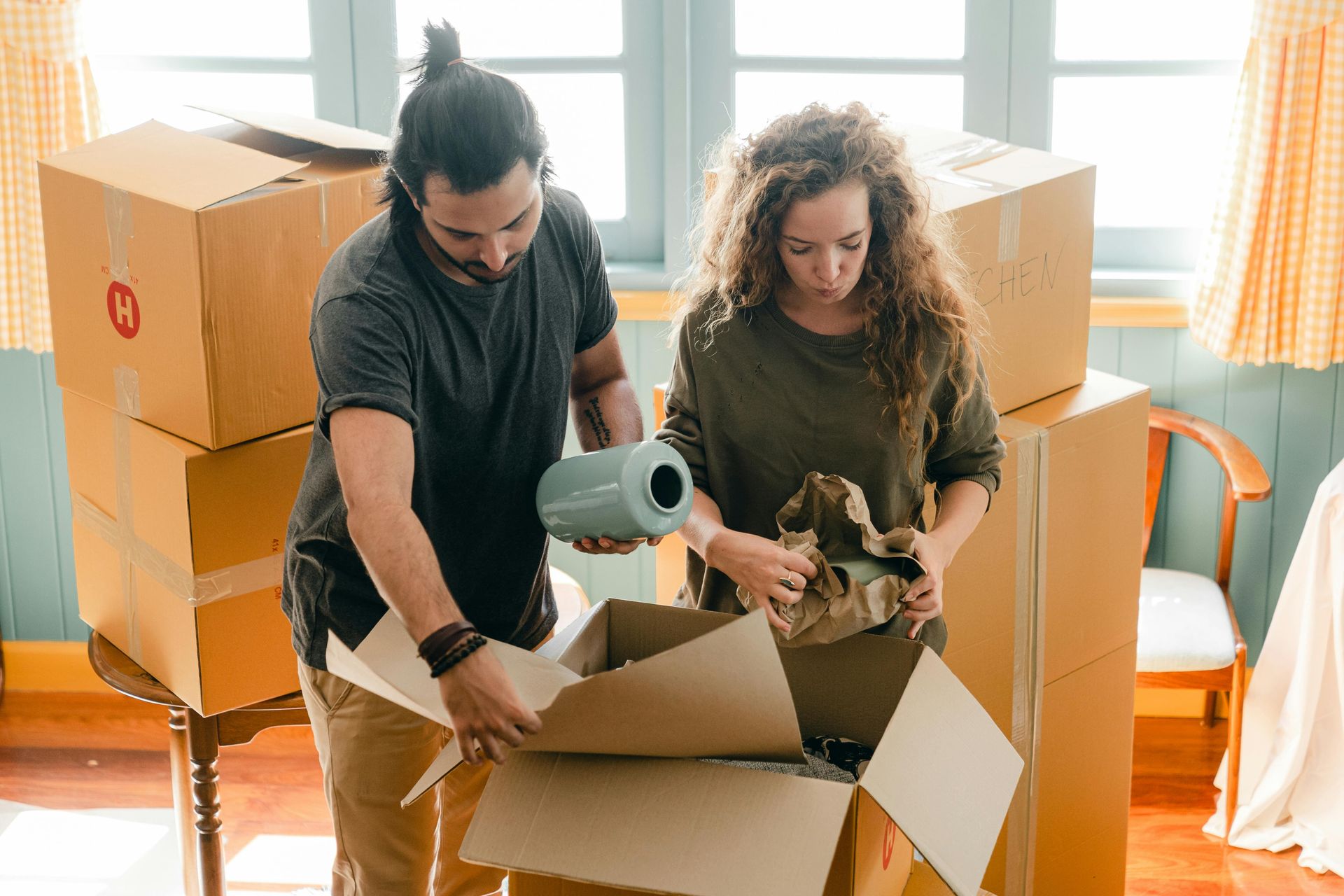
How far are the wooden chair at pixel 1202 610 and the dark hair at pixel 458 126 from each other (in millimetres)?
1468

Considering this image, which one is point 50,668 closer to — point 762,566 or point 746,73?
point 746,73

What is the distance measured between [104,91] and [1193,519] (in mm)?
2561

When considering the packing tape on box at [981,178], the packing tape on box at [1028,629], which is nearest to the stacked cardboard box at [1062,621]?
the packing tape on box at [1028,629]

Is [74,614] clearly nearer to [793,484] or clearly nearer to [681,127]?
[681,127]

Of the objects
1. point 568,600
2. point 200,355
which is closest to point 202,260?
point 200,355

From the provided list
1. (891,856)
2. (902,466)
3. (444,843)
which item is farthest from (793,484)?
(444,843)

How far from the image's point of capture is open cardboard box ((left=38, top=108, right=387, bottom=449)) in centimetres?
158

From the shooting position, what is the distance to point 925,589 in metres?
1.28

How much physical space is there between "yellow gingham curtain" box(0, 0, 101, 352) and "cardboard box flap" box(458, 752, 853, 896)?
6.68 feet

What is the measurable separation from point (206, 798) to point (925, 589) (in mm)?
1115

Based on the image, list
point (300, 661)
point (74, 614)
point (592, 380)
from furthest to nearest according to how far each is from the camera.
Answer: point (74, 614) → point (592, 380) → point (300, 661)

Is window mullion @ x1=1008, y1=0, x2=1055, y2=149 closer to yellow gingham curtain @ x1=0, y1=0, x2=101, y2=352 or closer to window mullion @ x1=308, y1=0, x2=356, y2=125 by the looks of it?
window mullion @ x1=308, y1=0, x2=356, y2=125

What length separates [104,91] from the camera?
9.51 ft

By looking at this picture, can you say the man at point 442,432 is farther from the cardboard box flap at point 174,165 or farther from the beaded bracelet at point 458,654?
the cardboard box flap at point 174,165
